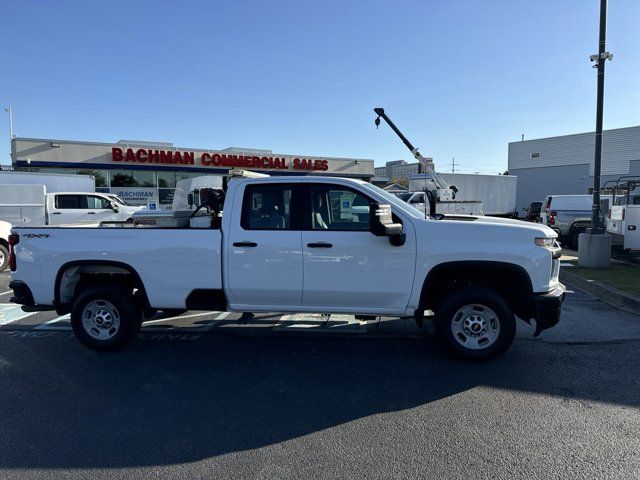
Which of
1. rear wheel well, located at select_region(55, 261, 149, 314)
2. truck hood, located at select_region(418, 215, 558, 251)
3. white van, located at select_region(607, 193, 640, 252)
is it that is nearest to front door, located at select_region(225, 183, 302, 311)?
rear wheel well, located at select_region(55, 261, 149, 314)

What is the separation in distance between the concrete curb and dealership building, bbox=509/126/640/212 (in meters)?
29.4

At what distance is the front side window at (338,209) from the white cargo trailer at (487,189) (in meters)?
19.2

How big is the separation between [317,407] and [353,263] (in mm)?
1545

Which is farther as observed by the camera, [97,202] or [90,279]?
[97,202]

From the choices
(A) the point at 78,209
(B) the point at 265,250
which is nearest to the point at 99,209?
(A) the point at 78,209

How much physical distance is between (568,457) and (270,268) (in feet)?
10.2

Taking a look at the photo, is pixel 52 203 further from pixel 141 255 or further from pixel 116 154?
pixel 116 154

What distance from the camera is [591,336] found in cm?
586

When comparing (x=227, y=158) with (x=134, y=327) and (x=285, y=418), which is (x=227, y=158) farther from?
(x=285, y=418)

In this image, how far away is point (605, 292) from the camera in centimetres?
831

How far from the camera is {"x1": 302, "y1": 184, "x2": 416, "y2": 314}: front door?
479cm

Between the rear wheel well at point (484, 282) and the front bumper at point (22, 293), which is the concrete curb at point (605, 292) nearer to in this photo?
the rear wheel well at point (484, 282)

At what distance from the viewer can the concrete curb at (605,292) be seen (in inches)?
291

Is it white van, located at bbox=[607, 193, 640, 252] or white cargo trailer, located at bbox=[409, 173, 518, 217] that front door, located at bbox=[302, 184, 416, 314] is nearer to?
white van, located at bbox=[607, 193, 640, 252]
